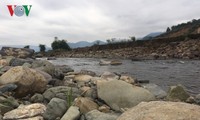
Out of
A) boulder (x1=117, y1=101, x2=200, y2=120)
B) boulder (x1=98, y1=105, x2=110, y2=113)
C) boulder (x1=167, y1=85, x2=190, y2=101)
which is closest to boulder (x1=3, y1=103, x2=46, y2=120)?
boulder (x1=98, y1=105, x2=110, y2=113)

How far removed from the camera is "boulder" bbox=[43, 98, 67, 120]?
22.4 ft

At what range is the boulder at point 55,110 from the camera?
682 centimetres

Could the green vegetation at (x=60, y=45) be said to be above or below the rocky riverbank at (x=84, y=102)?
below

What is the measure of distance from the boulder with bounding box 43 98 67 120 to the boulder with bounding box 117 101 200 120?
246 cm

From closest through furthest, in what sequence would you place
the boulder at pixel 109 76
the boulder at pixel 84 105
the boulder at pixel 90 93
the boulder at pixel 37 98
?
1. the boulder at pixel 84 105
2. the boulder at pixel 37 98
3. the boulder at pixel 90 93
4. the boulder at pixel 109 76

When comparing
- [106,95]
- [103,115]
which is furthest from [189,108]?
[106,95]

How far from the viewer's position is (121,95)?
8.23 meters

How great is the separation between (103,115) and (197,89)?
876cm

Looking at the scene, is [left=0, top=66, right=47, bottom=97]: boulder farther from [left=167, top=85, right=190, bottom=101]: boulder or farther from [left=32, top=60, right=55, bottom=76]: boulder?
[left=167, top=85, right=190, bottom=101]: boulder

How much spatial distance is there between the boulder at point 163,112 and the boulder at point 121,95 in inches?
124

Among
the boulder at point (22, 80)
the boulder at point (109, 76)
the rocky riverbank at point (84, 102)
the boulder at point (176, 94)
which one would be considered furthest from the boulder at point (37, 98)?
the boulder at point (109, 76)

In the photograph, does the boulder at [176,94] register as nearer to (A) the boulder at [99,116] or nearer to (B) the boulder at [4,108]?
(A) the boulder at [99,116]

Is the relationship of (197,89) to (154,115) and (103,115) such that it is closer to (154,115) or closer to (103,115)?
(103,115)

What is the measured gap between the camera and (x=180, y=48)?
43.2 metres
